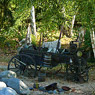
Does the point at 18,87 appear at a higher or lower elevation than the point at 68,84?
higher

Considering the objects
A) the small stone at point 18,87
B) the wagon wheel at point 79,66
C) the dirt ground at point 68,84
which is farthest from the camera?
the wagon wheel at point 79,66

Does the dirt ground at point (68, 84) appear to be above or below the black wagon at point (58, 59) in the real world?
below

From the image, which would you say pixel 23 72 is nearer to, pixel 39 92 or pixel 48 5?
pixel 39 92

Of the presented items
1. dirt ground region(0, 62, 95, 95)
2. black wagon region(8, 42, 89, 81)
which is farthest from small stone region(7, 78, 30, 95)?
black wagon region(8, 42, 89, 81)

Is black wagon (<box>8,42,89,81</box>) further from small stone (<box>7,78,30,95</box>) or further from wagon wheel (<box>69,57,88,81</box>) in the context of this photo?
small stone (<box>7,78,30,95</box>)

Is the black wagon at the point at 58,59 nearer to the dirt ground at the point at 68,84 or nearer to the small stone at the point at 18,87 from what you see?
the dirt ground at the point at 68,84

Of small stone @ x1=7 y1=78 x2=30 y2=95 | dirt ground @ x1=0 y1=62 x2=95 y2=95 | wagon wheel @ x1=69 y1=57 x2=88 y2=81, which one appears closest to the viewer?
small stone @ x1=7 y1=78 x2=30 y2=95

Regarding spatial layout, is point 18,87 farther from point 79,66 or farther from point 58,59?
point 79,66

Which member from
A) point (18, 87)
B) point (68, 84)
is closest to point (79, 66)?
point (68, 84)

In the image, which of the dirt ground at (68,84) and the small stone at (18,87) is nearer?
the small stone at (18,87)

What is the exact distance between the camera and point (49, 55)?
7.84 metres

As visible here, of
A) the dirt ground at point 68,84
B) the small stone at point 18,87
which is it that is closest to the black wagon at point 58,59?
the dirt ground at point 68,84

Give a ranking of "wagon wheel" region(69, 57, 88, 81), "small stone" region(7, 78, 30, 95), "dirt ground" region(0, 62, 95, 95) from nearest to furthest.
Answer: "small stone" region(7, 78, 30, 95)
"dirt ground" region(0, 62, 95, 95)
"wagon wheel" region(69, 57, 88, 81)

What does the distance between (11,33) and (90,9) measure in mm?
12320
